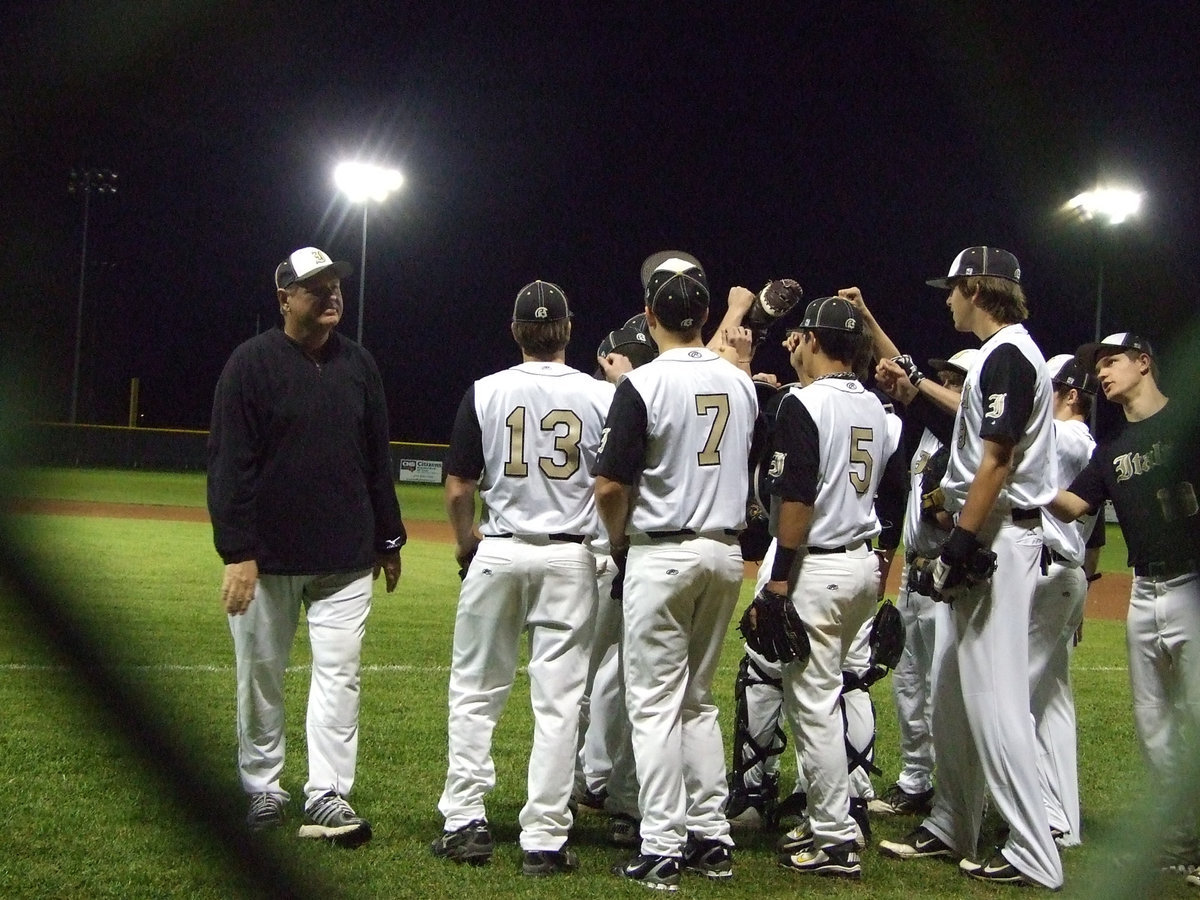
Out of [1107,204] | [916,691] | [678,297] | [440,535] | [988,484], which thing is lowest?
[440,535]

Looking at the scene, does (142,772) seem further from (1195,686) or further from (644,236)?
(644,236)

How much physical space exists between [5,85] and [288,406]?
314cm

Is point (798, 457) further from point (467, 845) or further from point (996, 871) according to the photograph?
point (467, 845)

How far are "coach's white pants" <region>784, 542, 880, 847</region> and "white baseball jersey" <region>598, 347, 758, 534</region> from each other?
34 cm

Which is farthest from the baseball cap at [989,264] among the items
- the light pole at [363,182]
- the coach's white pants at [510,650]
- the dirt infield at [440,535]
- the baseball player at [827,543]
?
the light pole at [363,182]

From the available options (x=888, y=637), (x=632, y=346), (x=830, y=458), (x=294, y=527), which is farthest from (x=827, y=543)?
(x=294, y=527)

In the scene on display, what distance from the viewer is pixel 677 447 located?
376 cm

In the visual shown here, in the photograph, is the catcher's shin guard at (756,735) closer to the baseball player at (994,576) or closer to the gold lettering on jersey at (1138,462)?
the baseball player at (994,576)

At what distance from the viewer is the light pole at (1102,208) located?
1681 mm

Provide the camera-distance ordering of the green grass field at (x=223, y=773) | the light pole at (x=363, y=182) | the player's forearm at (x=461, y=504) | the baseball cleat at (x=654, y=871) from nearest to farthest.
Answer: the green grass field at (x=223, y=773) → the baseball cleat at (x=654, y=871) → the player's forearm at (x=461, y=504) → the light pole at (x=363, y=182)

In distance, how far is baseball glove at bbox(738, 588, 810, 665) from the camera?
3.71 metres

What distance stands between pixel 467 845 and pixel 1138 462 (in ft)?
8.21

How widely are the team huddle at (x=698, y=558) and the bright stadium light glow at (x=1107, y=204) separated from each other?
1.53 metres

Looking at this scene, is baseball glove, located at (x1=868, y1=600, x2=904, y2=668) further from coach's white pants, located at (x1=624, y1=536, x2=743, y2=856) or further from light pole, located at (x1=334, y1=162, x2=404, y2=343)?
light pole, located at (x1=334, y1=162, x2=404, y2=343)
